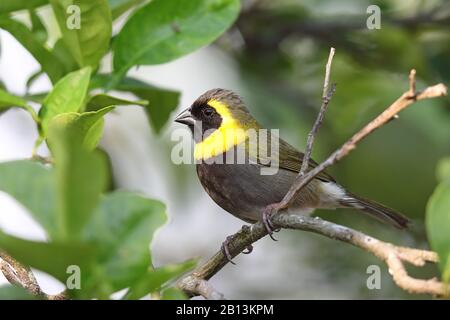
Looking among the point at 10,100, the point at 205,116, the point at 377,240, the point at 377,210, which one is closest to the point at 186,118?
the point at 205,116

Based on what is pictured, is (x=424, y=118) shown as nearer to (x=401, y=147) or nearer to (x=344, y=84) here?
(x=401, y=147)

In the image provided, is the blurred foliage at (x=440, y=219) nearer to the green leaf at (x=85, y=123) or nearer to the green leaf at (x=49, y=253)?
the green leaf at (x=49, y=253)

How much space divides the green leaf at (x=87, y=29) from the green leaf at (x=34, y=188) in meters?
1.09

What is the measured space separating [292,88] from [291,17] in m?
0.48

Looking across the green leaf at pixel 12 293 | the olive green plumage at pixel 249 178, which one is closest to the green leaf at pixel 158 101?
the olive green plumage at pixel 249 178

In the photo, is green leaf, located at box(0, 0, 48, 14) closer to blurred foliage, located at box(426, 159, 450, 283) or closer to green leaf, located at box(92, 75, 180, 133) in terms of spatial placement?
green leaf, located at box(92, 75, 180, 133)

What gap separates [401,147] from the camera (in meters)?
4.66

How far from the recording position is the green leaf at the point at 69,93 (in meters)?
2.36

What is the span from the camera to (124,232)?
1682mm

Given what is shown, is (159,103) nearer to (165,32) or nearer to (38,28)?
(165,32)

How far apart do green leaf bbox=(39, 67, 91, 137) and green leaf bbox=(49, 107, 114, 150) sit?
0.44 ft

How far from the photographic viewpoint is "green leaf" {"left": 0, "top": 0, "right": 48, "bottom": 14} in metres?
2.73

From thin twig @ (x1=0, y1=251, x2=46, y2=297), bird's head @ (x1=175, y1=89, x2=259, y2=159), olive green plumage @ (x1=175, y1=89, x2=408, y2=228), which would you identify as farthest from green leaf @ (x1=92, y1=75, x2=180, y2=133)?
thin twig @ (x1=0, y1=251, x2=46, y2=297)
